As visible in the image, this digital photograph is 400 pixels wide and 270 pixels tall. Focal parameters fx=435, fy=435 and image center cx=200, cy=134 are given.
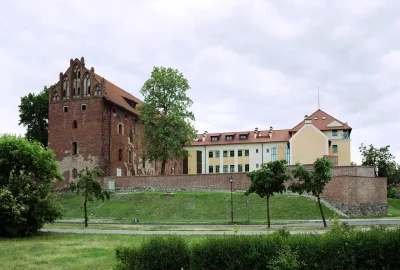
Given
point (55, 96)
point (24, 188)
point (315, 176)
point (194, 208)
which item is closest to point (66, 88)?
point (55, 96)

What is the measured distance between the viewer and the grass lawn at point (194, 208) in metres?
38.0

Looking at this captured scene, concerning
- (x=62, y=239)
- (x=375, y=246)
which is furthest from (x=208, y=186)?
(x=375, y=246)

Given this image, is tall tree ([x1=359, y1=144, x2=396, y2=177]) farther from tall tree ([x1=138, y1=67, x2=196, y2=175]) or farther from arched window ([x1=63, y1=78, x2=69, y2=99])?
arched window ([x1=63, y1=78, x2=69, y2=99])

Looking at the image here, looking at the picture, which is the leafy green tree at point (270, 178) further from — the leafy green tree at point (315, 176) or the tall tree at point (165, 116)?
the tall tree at point (165, 116)

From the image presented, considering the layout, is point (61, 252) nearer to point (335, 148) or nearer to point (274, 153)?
point (335, 148)

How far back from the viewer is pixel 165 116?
2158 inches

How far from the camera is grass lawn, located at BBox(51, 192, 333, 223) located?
38.0m

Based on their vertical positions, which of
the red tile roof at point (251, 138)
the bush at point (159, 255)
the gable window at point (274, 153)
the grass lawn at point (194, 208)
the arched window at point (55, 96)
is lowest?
the grass lawn at point (194, 208)

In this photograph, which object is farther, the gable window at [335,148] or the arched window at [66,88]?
the gable window at [335,148]

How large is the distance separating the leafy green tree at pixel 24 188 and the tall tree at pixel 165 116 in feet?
79.3

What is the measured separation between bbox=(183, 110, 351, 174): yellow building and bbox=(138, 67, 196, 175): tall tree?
38.7 feet

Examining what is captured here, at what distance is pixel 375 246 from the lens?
A: 11.3 m

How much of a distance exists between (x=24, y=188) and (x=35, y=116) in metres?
40.2

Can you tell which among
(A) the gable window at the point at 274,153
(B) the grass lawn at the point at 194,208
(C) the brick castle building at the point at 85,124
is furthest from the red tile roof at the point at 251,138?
(B) the grass lawn at the point at 194,208
